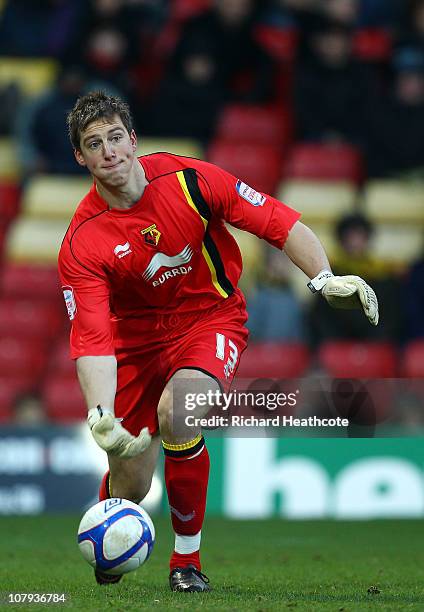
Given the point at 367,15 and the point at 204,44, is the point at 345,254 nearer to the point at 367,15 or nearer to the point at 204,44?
the point at 204,44

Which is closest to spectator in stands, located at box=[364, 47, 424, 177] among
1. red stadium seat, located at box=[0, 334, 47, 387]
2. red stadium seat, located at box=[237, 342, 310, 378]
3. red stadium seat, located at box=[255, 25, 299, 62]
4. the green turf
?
red stadium seat, located at box=[255, 25, 299, 62]

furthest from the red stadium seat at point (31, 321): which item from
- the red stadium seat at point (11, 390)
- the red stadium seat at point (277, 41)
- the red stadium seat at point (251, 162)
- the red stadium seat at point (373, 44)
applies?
the red stadium seat at point (373, 44)

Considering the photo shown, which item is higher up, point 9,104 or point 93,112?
point 93,112

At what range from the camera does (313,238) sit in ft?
19.7

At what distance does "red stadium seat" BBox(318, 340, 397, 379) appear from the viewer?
36.6 feet

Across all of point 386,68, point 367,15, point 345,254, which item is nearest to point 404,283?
point 345,254

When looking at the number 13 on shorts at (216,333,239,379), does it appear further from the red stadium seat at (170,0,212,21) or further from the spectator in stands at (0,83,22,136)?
the red stadium seat at (170,0,212,21)

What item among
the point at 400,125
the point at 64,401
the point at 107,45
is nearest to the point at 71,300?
the point at 64,401

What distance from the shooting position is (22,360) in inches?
492

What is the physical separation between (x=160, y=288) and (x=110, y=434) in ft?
3.27

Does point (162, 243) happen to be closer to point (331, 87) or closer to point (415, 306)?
point (415, 306)

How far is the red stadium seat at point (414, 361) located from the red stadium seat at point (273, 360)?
85cm

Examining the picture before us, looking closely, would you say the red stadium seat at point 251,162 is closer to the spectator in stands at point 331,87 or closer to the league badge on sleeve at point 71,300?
the spectator in stands at point 331,87

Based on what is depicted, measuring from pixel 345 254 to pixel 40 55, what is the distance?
5812 millimetres
